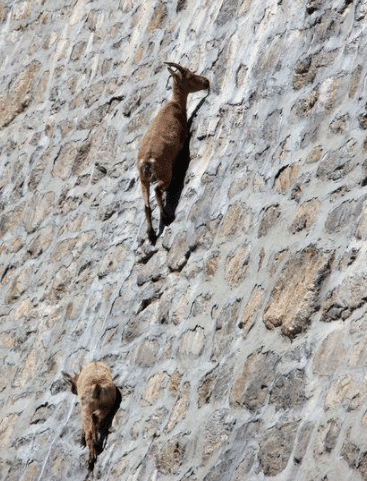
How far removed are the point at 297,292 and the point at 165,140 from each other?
2.32 metres

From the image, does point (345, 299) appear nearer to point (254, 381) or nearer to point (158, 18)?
point (254, 381)

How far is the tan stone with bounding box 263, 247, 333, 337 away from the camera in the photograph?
642 cm

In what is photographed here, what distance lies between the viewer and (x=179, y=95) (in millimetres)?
8750

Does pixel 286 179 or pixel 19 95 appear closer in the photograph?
pixel 286 179

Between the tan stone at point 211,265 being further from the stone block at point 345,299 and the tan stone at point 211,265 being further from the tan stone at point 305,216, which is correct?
the stone block at point 345,299

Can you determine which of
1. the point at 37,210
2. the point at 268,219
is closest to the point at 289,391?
the point at 268,219

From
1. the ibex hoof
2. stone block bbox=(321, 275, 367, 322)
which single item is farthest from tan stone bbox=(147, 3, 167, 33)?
stone block bbox=(321, 275, 367, 322)

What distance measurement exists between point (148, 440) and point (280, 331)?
50.2 inches

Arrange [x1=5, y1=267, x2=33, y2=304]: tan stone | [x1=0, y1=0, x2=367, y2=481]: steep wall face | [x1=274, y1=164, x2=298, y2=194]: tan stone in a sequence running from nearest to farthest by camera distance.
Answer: [x1=0, y1=0, x2=367, y2=481]: steep wall face < [x1=274, y1=164, x2=298, y2=194]: tan stone < [x1=5, y1=267, x2=33, y2=304]: tan stone

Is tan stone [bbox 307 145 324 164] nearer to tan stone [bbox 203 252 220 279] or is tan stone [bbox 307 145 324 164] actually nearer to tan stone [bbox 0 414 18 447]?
tan stone [bbox 203 252 220 279]

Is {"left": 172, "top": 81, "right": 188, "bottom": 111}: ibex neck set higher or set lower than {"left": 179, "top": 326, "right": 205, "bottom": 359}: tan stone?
higher

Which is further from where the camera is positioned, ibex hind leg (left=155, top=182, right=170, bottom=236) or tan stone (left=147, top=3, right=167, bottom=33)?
tan stone (left=147, top=3, right=167, bottom=33)

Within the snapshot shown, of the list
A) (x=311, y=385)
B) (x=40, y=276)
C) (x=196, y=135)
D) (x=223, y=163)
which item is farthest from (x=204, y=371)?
(x=40, y=276)

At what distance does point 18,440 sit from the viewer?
28.4 ft
